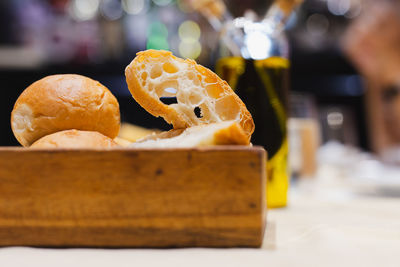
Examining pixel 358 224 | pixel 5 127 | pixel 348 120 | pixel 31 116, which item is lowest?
pixel 5 127

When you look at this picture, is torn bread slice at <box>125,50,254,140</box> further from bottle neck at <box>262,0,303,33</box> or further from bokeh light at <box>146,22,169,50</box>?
bokeh light at <box>146,22,169,50</box>

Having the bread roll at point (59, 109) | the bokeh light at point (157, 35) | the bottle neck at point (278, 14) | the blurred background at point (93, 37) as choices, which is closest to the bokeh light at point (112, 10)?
the blurred background at point (93, 37)

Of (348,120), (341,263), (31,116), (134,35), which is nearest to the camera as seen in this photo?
(341,263)

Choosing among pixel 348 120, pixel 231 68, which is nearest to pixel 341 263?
pixel 231 68

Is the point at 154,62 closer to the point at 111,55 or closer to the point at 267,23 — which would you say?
the point at 267,23

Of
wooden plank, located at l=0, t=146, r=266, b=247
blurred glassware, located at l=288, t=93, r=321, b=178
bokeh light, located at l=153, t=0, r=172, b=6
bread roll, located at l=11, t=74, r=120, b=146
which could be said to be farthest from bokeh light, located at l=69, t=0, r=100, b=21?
wooden plank, located at l=0, t=146, r=266, b=247

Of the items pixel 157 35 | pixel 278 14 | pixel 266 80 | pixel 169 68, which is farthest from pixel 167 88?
pixel 157 35
